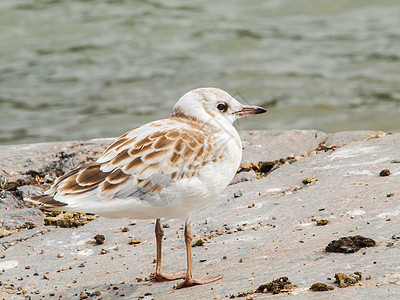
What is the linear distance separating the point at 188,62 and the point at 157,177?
452 inches

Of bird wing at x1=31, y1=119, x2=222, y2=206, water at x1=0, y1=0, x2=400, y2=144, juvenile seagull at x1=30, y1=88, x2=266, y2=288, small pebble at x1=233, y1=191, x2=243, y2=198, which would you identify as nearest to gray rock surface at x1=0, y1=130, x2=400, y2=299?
small pebble at x1=233, y1=191, x2=243, y2=198

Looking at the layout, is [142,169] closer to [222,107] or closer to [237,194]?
[222,107]

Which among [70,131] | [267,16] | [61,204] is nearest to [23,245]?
[61,204]

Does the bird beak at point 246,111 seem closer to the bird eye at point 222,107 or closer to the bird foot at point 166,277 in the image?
the bird eye at point 222,107

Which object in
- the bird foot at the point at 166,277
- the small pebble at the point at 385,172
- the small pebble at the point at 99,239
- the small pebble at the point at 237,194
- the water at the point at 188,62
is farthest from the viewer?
the water at the point at 188,62

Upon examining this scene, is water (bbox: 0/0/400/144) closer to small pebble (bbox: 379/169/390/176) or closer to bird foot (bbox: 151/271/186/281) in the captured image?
small pebble (bbox: 379/169/390/176)

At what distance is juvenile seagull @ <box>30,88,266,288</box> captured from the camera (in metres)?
4.20

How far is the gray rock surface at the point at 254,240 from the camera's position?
4.07m

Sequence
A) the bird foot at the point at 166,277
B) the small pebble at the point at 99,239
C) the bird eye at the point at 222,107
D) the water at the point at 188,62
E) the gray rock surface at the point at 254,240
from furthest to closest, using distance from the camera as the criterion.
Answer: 1. the water at the point at 188,62
2. the small pebble at the point at 99,239
3. the bird eye at the point at 222,107
4. the bird foot at the point at 166,277
5. the gray rock surface at the point at 254,240

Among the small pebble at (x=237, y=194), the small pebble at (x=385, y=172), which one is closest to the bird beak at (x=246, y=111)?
the small pebble at (x=237, y=194)

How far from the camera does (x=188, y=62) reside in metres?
15.5

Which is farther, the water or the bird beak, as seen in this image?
the water

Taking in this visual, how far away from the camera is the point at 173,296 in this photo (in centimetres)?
422

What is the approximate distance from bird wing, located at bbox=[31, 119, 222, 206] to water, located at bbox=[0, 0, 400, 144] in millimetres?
8457
